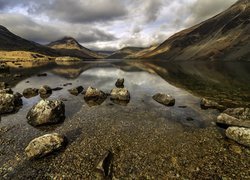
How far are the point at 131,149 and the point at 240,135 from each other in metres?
9.23

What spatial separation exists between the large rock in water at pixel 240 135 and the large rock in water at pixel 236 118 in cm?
225

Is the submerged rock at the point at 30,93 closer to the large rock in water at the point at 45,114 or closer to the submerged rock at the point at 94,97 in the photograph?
the submerged rock at the point at 94,97

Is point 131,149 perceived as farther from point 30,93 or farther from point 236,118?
point 30,93

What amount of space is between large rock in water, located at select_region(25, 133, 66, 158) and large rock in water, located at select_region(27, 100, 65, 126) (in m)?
5.91

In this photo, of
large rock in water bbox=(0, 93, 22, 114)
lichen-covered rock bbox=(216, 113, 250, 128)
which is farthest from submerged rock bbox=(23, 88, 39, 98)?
lichen-covered rock bbox=(216, 113, 250, 128)

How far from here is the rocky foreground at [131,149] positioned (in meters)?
14.0

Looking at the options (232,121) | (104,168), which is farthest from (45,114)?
(232,121)

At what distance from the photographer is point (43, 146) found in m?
15.8

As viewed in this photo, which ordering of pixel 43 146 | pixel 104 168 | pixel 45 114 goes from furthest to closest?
pixel 45 114
pixel 43 146
pixel 104 168

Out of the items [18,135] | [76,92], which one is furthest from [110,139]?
[76,92]

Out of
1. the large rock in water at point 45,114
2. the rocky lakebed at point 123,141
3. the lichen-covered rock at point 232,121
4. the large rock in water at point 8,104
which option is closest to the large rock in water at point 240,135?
the rocky lakebed at point 123,141

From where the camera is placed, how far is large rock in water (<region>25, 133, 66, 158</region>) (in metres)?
15.5

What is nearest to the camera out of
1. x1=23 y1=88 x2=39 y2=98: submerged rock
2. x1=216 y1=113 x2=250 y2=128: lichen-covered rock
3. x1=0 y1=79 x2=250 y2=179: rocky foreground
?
x1=0 y1=79 x2=250 y2=179: rocky foreground

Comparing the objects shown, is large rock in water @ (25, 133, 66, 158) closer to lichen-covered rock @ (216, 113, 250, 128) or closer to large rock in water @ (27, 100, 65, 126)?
large rock in water @ (27, 100, 65, 126)
